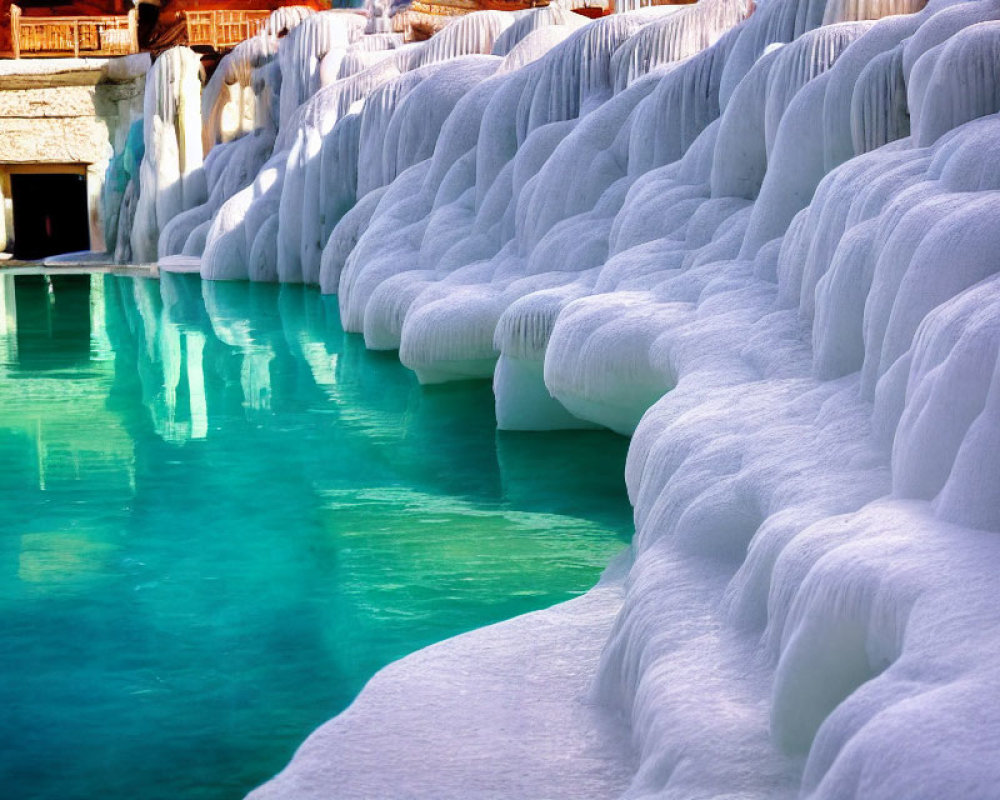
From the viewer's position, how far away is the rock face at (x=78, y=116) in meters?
22.3

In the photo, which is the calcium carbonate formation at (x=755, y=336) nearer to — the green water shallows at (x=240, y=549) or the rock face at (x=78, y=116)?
the green water shallows at (x=240, y=549)

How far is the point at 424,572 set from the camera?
488 centimetres

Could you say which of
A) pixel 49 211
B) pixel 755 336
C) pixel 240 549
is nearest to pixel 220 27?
pixel 49 211

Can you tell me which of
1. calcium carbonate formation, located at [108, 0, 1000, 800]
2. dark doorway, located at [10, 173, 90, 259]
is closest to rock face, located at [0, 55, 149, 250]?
dark doorway, located at [10, 173, 90, 259]

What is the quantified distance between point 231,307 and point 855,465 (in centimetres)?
1160

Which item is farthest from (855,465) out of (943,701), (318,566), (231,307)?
(231,307)

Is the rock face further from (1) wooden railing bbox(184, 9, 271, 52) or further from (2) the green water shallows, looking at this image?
(2) the green water shallows

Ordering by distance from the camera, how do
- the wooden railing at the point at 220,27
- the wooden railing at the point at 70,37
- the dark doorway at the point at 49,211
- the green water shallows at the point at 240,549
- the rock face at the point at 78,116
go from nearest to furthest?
the green water shallows at the point at 240,549
the rock face at the point at 78,116
the wooden railing at the point at 220,27
the wooden railing at the point at 70,37
the dark doorway at the point at 49,211

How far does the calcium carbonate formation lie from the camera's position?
2.45m

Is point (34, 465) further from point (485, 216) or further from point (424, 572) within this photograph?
point (485, 216)

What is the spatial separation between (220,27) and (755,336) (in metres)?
19.7

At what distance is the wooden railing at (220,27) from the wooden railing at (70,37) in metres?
1.01

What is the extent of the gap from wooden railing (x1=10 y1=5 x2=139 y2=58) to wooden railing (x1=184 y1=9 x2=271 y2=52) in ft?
3.33

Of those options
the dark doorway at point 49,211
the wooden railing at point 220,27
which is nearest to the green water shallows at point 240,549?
the wooden railing at point 220,27
